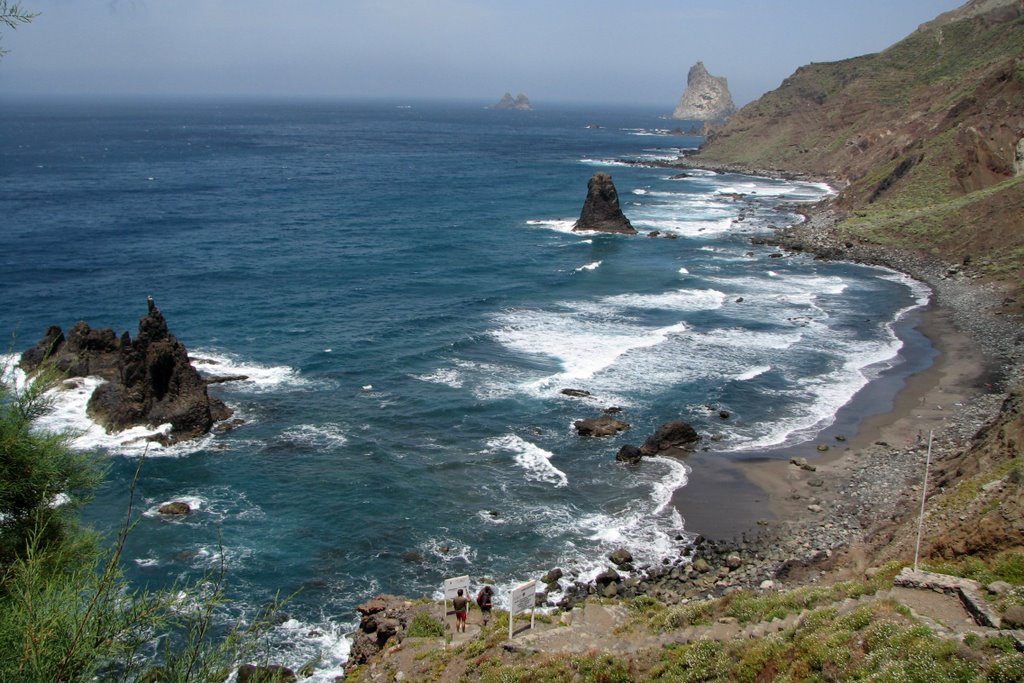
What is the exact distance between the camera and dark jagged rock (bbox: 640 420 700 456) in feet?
135

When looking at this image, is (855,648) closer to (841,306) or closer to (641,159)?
(841,306)

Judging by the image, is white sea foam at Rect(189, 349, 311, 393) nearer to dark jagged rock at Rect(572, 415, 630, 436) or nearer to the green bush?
dark jagged rock at Rect(572, 415, 630, 436)

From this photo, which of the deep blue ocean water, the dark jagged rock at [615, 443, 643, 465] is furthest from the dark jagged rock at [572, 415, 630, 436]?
the dark jagged rock at [615, 443, 643, 465]

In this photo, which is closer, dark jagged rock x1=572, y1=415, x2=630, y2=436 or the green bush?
the green bush

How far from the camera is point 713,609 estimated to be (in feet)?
72.8

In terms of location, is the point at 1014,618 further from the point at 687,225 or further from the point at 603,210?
the point at 687,225

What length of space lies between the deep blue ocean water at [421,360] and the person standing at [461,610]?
5.07 m

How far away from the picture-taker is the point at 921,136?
→ 111 metres

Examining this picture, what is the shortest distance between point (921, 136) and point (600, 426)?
9316 centimetres

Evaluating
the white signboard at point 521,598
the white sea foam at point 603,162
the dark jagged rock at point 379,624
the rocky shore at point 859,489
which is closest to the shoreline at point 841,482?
the rocky shore at point 859,489

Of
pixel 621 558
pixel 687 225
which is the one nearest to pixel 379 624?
pixel 621 558

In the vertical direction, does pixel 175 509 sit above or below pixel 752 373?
below

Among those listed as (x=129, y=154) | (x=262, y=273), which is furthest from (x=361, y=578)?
(x=129, y=154)

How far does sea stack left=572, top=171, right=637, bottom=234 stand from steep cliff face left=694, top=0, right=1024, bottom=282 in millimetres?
28138
